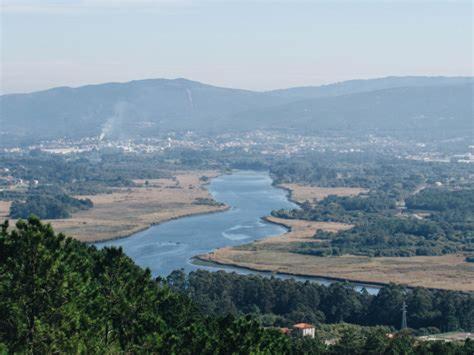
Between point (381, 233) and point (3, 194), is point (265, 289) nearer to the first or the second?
point (381, 233)

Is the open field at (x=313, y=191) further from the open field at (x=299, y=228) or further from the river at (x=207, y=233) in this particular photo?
the open field at (x=299, y=228)

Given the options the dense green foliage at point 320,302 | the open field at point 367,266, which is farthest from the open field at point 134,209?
the dense green foliage at point 320,302

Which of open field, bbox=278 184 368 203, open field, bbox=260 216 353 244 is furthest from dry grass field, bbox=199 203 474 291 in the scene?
open field, bbox=278 184 368 203

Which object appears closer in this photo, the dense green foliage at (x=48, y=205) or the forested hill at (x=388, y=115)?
the dense green foliage at (x=48, y=205)

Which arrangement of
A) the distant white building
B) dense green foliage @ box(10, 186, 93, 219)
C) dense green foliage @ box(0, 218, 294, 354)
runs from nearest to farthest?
dense green foliage @ box(0, 218, 294, 354)
the distant white building
dense green foliage @ box(10, 186, 93, 219)

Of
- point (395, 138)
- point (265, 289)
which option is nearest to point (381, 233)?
point (265, 289)

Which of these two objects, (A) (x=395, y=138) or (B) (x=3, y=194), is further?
(A) (x=395, y=138)

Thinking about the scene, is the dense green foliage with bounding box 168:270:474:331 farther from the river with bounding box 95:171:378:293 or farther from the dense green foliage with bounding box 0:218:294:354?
the dense green foliage with bounding box 0:218:294:354
